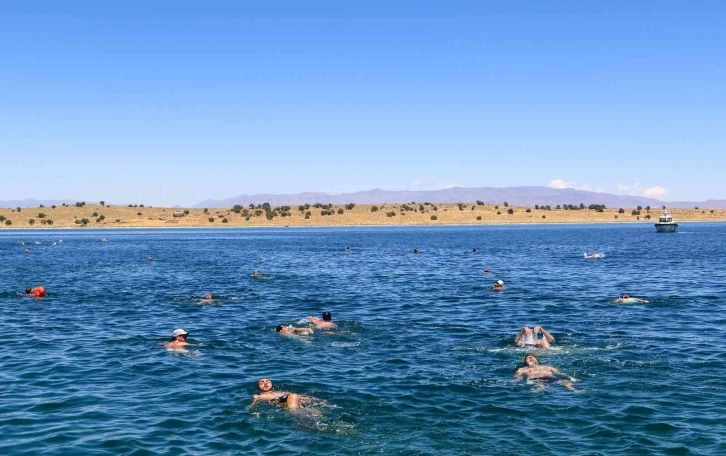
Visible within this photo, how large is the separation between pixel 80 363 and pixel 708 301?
36.7 meters

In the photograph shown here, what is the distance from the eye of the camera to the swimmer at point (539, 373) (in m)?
22.8

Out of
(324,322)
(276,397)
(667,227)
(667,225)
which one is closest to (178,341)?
(324,322)

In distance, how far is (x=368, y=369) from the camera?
25.3 meters

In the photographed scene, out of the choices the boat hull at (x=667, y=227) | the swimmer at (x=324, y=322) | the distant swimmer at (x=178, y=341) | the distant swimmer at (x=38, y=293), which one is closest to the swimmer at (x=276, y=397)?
the distant swimmer at (x=178, y=341)

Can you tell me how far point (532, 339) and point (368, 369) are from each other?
7.75 m

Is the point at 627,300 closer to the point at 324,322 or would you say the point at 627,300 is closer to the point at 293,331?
the point at 324,322

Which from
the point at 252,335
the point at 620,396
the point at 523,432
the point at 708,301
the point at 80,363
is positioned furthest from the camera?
the point at 708,301

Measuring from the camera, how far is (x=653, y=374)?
78.4ft

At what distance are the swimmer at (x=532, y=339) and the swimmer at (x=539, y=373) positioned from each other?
409cm

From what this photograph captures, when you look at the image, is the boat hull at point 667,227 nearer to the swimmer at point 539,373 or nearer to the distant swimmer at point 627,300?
the distant swimmer at point 627,300

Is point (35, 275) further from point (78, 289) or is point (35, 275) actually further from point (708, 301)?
point (708, 301)

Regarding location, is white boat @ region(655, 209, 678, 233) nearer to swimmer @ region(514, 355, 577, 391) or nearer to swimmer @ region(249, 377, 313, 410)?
swimmer @ region(514, 355, 577, 391)

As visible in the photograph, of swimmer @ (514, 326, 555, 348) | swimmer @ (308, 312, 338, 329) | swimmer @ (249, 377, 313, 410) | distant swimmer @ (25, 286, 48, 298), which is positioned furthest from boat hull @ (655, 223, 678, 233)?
swimmer @ (249, 377, 313, 410)

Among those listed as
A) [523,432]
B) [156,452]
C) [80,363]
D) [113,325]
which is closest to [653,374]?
[523,432]
